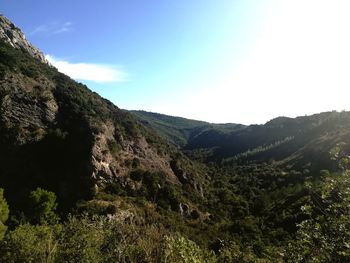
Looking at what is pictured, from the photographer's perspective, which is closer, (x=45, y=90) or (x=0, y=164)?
(x=0, y=164)

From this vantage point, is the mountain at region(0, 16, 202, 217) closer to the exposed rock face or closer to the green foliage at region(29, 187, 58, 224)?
the green foliage at region(29, 187, 58, 224)

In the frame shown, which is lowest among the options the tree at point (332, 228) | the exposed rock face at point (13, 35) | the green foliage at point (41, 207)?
the green foliage at point (41, 207)

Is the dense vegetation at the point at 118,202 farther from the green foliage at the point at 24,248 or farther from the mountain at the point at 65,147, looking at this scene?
the mountain at the point at 65,147

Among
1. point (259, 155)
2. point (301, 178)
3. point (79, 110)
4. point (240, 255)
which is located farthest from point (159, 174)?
point (259, 155)

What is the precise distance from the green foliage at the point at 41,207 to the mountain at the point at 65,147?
4.36m

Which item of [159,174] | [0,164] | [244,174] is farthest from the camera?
[244,174]

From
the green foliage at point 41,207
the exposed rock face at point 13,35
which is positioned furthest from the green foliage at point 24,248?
the exposed rock face at point 13,35

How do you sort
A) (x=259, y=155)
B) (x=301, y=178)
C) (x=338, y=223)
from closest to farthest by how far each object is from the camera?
(x=338, y=223) < (x=301, y=178) < (x=259, y=155)

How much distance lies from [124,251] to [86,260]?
4753 mm

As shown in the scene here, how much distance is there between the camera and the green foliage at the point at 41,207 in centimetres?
5125

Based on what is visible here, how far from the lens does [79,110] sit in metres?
83.4

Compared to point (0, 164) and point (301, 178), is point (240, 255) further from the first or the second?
point (301, 178)

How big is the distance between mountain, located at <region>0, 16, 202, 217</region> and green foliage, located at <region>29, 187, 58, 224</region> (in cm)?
436

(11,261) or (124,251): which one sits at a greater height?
(124,251)
